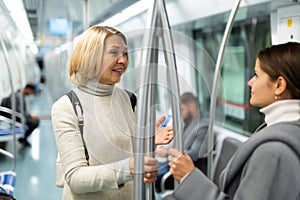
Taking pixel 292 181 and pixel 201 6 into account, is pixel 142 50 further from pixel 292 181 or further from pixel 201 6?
pixel 201 6

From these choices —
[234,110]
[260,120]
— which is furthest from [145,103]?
[234,110]

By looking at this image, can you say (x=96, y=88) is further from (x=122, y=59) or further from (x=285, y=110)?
(x=285, y=110)

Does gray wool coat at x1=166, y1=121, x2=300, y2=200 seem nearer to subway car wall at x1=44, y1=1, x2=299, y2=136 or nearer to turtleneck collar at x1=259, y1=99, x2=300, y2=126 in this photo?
turtleneck collar at x1=259, y1=99, x2=300, y2=126

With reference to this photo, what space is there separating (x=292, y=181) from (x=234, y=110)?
3.90 meters

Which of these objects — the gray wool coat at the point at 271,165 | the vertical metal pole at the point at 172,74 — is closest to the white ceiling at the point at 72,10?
the vertical metal pole at the point at 172,74

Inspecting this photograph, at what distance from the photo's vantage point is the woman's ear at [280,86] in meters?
1.08

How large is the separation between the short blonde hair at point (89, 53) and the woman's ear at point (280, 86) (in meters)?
0.49

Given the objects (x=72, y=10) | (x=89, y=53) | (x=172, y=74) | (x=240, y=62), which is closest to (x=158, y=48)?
(x=172, y=74)

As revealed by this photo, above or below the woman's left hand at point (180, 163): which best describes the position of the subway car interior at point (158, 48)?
above

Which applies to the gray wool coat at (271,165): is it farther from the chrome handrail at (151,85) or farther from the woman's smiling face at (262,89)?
the chrome handrail at (151,85)

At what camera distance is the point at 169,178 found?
3291 mm

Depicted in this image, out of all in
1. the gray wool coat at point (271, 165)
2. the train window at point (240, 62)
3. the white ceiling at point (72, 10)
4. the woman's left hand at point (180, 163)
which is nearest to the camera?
the gray wool coat at point (271, 165)

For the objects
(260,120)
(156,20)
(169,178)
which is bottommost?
(169,178)

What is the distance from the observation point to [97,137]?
1130mm
